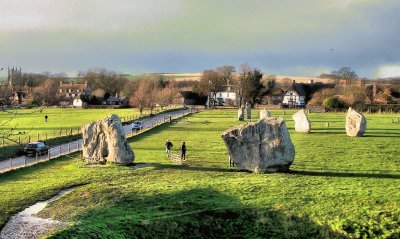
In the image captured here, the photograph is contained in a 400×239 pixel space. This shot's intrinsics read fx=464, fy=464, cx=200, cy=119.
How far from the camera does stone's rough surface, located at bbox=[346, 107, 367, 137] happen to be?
150 ft

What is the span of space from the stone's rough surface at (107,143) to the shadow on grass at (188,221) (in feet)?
A: 32.8

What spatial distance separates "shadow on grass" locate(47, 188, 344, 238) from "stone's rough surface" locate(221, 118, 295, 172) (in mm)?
6538

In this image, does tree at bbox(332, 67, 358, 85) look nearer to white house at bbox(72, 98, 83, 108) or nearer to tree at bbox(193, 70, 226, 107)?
tree at bbox(193, 70, 226, 107)

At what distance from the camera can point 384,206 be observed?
66.0 feet

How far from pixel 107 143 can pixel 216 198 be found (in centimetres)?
1257

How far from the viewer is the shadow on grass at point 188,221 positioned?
1773 centimetres

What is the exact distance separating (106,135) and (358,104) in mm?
78519

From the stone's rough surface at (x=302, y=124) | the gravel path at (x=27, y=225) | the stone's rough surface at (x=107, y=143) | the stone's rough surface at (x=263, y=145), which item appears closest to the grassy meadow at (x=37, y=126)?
the gravel path at (x=27, y=225)

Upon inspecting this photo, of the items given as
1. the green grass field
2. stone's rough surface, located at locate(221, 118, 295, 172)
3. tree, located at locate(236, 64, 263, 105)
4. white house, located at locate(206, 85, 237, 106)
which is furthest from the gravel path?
white house, located at locate(206, 85, 237, 106)

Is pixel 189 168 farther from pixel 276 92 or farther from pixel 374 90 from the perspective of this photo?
pixel 276 92

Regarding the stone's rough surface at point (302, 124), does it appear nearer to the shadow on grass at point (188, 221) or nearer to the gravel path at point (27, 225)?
the shadow on grass at point (188, 221)

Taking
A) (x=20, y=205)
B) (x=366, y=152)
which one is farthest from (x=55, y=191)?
(x=366, y=152)

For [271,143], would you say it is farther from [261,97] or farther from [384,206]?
[261,97]

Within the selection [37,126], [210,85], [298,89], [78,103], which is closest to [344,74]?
[298,89]
